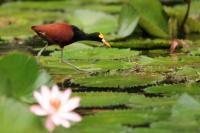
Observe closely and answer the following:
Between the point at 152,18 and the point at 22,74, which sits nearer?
the point at 22,74

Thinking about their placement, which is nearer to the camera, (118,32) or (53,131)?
(53,131)

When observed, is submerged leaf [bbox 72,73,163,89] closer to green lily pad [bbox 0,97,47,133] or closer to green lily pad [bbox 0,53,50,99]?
green lily pad [bbox 0,53,50,99]

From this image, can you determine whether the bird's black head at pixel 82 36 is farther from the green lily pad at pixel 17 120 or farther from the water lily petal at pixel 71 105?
the green lily pad at pixel 17 120

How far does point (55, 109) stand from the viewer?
7.83 feet

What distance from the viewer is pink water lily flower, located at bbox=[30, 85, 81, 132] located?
7.64 ft

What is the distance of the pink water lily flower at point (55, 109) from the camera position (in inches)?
91.7

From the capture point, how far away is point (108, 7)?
7266 mm

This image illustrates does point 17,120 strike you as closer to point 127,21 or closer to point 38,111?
point 38,111

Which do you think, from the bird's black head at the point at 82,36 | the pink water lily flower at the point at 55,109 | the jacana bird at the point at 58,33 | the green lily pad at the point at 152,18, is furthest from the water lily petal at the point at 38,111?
the green lily pad at the point at 152,18

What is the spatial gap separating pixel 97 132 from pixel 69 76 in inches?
47.8

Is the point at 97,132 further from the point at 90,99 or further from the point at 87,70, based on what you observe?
the point at 87,70

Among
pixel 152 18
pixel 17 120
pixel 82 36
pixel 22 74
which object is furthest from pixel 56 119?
pixel 152 18

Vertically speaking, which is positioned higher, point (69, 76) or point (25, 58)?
point (25, 58)

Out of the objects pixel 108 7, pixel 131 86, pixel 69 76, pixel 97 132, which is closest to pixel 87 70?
pixel 69 76
